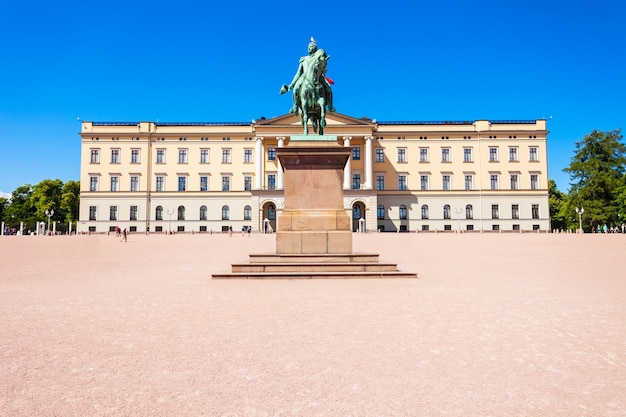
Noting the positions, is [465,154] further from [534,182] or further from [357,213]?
[357,213]

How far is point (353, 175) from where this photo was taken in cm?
6462

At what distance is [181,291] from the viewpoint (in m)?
7.69

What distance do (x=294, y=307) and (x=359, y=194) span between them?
54.1m

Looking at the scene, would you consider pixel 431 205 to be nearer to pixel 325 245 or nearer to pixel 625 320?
pixel 325 245

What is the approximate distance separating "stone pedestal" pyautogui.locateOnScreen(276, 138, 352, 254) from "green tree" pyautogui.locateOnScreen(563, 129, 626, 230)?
5698 cm

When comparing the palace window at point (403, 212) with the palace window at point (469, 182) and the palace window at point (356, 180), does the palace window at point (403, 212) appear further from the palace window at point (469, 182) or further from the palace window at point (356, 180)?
the palace window at point (469, 182)

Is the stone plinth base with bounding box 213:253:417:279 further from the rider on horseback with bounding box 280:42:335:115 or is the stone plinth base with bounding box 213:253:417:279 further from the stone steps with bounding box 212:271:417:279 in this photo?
the rider on horseback with bounding box 280:42:335:115

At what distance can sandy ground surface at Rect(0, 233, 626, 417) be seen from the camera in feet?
9.73

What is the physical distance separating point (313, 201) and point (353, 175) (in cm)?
5399

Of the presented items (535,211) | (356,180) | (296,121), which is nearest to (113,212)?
(296,121)

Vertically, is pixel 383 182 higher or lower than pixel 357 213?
higher

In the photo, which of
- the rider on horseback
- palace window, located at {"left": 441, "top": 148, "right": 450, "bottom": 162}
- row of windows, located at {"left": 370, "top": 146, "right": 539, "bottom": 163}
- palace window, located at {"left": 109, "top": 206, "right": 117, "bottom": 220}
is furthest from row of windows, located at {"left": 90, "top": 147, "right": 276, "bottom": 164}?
the rider on horseback

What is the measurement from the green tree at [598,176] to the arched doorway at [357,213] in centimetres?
2974

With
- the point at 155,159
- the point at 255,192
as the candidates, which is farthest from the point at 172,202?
the point at 255,192
